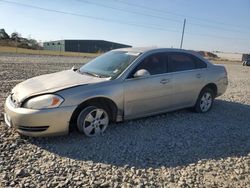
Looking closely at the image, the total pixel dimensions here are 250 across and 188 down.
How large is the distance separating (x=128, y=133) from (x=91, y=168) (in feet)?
5.03

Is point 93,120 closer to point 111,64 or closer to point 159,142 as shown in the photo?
point 159,142

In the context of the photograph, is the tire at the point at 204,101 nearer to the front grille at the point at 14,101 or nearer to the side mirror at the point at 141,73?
the side mirror at the point at 141,73

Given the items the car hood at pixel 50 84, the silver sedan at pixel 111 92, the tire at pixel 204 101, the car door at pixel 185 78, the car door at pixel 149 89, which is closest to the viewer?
the silver sedan at pixel 111 92

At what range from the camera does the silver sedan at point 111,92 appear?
4602 millimetres

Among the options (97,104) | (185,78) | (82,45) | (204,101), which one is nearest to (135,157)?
(97,104)

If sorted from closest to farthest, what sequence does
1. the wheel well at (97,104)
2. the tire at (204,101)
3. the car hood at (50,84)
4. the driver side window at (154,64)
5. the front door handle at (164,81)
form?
the car hood at (50,84)
the wheel well at (97,104)
the driver side window at (154,64)
the front door handle at (164,81)
the tire at (204,101)

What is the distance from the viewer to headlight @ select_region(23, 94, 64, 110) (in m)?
4.55

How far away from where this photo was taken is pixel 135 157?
4402 millimetres

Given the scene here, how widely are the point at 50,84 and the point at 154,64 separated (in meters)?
2.16

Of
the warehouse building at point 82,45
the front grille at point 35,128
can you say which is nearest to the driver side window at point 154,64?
the front grille at point 35,128

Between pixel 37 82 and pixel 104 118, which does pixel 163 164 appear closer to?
pixel 104 118

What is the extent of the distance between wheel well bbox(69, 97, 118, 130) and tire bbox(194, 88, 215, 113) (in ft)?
8.39

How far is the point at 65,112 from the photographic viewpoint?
4660 millimetres

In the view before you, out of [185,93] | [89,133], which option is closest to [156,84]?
[185,93]
